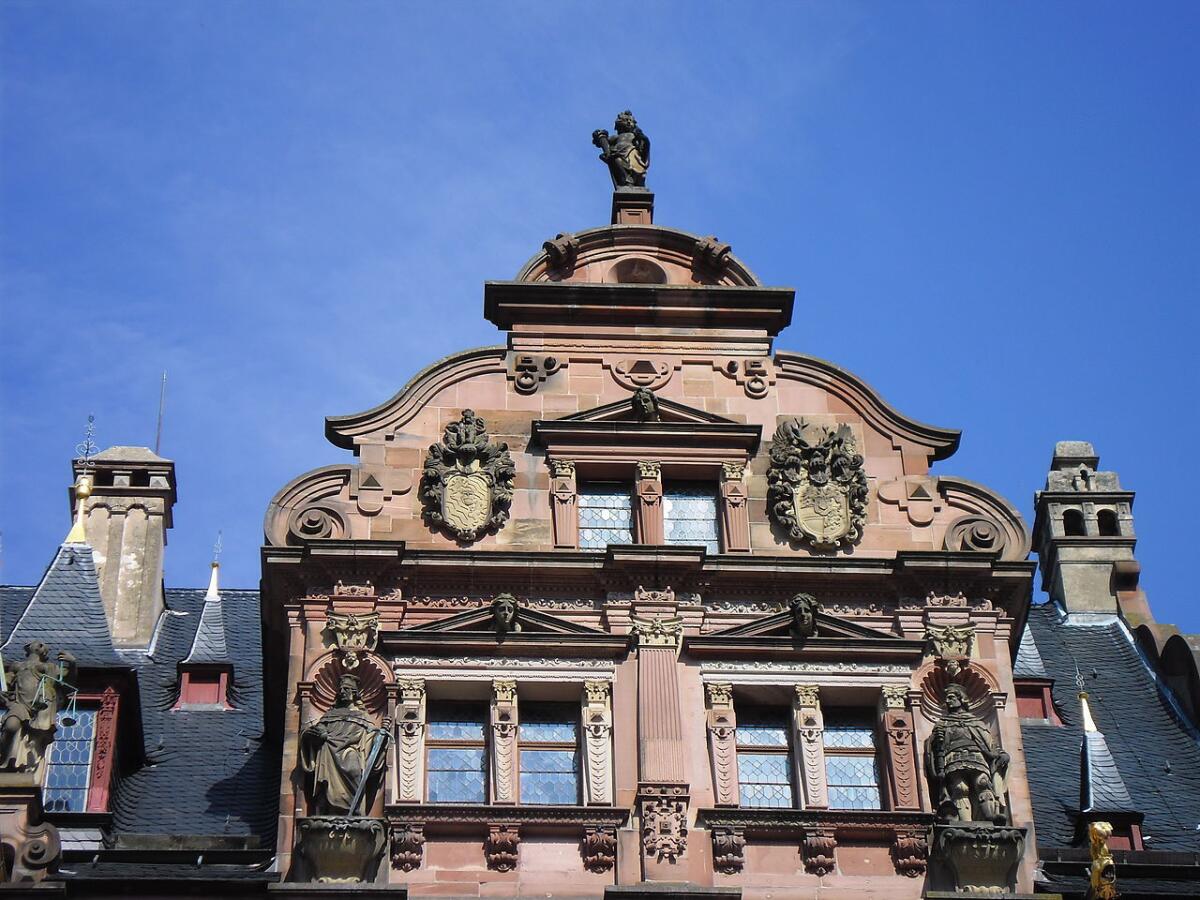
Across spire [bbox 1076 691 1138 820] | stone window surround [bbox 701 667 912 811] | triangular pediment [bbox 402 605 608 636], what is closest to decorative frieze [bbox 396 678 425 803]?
triangular pediment [bbox 402 605 608 636]

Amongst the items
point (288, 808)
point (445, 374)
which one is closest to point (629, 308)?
point (445, 374)

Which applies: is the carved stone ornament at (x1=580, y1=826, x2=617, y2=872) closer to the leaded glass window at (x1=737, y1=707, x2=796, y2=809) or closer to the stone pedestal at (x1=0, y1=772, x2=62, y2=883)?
the leaded glass window at (x1=737, y1=707, x2=796, y2=809)

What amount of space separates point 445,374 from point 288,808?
6.30 m

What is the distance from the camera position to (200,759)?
31.3 meters

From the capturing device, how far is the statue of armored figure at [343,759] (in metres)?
26.5

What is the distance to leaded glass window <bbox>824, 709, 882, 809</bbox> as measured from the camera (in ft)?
90.9

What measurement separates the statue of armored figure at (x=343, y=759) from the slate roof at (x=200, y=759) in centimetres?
149

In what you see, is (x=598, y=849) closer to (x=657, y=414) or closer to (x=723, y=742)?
(x=723, y=742)

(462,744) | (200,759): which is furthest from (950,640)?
(200,759)

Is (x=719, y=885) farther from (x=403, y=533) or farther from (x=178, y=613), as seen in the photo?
(x=178, y=613)

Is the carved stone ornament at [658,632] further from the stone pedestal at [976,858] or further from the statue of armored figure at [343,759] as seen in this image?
the stone pedestal at [976,858]

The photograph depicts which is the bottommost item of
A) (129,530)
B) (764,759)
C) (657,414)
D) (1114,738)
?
(764,759)

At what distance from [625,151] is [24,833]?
12.7 m

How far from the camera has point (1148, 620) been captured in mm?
38156
